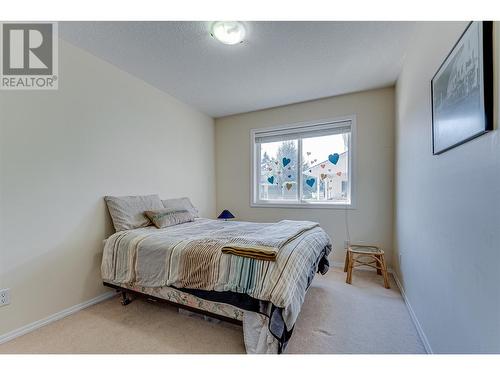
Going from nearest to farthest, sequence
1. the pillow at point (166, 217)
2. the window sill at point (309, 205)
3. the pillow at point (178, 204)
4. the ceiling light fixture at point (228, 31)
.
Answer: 1. the ceiling light fixture at point (228, 31)
2. the pillow at point (166, 217)
3. the pillow at point (178, 204)
4. the window sill at point (309, 205)

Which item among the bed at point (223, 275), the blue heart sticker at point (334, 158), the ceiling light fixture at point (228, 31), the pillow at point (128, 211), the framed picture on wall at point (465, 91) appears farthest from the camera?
the blue heart sticker at point (334, 158)

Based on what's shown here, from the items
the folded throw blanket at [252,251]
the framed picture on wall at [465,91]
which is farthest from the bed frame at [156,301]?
the framed picture on wall at [465,91]

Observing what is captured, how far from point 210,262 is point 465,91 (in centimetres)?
173

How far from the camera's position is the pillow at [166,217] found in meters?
2.43

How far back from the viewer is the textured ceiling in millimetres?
1858

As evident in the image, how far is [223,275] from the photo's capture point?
1.52m

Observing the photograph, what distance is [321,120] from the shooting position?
10.8ft

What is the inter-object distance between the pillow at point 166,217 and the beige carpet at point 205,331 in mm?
801

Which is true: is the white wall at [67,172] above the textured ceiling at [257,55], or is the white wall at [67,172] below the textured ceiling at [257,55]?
below

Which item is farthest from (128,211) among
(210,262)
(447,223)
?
(447,223)

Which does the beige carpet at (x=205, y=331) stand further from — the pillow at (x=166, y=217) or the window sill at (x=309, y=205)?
the window sill at (x=309, y=205)

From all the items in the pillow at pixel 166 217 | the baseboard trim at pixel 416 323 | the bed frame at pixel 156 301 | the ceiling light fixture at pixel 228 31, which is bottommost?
the baseboard trim at pixel 416 323

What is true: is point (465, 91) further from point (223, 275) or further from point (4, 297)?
point (4, 297)
